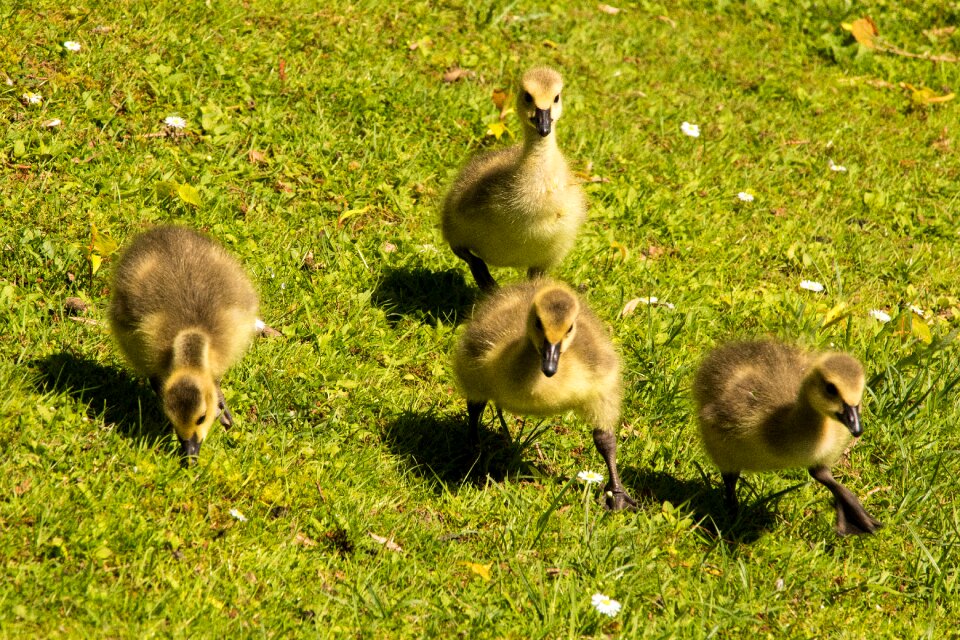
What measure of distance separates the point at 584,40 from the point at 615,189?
2353mm

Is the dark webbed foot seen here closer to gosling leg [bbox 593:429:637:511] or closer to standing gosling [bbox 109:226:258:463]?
gosling leg [bbox 593:429:637:511]

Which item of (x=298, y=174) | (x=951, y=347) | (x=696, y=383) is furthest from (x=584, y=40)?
(x=696, y=383)

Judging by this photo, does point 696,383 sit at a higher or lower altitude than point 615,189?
higher

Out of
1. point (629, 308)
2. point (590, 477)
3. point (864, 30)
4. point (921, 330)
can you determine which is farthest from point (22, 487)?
point (864, 30)

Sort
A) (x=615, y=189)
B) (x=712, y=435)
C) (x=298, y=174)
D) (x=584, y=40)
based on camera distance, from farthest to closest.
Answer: (x=584, y=40)
(x=615, y=189)
(x=298, y=174)
(x=712, y=435)

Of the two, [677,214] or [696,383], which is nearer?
[696,383]

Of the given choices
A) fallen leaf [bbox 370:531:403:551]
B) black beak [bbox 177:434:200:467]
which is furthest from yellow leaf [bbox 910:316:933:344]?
black beak [bbox 177:434:200:467]

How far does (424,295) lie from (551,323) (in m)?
2.27

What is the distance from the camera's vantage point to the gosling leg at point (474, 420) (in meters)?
5.65

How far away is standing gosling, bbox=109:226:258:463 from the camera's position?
488cm

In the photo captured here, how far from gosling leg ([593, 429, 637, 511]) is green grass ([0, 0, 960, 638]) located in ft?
0.27

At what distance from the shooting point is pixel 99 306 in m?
6.06

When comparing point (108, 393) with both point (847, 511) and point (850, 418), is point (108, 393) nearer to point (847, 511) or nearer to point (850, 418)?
point (850, 418)

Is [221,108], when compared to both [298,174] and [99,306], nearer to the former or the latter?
[298,174]
